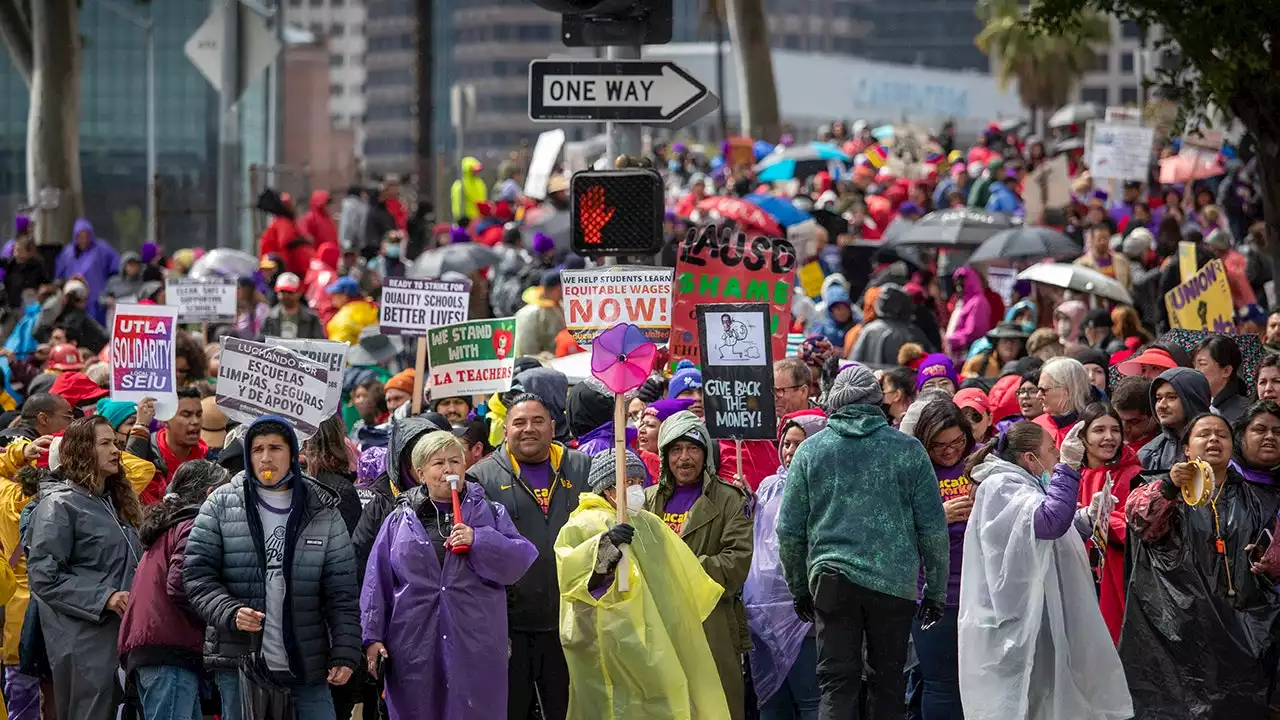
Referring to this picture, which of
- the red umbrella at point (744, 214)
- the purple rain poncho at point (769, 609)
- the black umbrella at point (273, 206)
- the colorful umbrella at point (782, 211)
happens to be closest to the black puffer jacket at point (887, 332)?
the purple rain poncho at point (769, 609)

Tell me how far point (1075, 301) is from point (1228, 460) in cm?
586

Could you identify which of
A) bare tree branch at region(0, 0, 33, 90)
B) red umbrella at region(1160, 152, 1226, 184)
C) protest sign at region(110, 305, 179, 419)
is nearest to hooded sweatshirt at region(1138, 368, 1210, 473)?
protest sign at region(110, 305, 179, 419)

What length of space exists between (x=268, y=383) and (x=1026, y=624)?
367 centimetres

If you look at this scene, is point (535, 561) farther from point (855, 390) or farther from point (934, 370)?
point (934, 370)

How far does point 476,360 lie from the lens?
40.0 ft

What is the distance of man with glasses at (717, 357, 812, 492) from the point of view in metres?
10.8

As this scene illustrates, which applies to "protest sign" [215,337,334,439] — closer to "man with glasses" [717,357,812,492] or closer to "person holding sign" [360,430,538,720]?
"person holding sign" [360,430,538,720]

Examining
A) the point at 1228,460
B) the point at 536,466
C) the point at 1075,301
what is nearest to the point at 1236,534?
the point at 1228,460

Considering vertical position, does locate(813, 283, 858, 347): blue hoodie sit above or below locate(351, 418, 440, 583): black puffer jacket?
above

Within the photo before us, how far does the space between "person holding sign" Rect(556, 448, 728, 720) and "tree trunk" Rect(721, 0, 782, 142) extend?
101 ft

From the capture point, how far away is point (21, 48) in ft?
103

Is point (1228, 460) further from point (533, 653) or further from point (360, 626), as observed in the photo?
point (360, 626)

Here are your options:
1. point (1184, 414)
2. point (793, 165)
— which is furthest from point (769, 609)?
point (793, 165)

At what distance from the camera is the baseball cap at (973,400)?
448 inches
